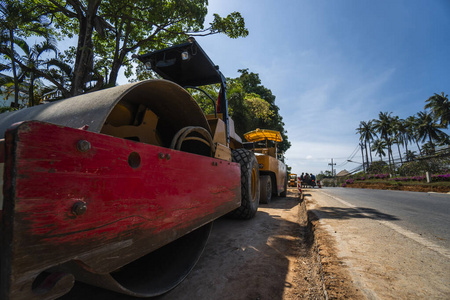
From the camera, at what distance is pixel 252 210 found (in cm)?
379

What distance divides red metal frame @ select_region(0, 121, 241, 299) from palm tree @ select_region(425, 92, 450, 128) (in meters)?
53.0

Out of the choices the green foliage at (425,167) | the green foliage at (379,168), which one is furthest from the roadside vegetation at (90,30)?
the green foliage at (379,168)

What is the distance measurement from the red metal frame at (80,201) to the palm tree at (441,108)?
174 feet

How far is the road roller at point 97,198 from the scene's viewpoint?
0.64 metres

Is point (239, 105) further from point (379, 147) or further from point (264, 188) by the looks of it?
point (379, 147)

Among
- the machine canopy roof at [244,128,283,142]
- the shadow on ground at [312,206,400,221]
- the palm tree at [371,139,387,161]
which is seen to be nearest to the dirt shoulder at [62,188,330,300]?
the shadow on ground at [312,206,400,221]

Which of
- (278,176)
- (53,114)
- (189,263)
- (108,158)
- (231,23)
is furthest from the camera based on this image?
(231,23)

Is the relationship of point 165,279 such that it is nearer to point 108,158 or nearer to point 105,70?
point 108,158

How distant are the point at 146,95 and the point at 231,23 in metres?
8.69

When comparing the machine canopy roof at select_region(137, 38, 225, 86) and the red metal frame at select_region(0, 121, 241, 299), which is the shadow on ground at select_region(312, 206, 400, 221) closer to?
the machine canopy roof at select_region(137, 38, 225, 86)

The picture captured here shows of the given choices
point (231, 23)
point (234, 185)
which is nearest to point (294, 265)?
point (234, 185)

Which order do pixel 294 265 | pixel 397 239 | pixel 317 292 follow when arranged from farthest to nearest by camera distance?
pixel 397 239, pixel 294 265, pixel 317 292

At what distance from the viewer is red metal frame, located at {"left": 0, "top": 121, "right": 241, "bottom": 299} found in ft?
2.08

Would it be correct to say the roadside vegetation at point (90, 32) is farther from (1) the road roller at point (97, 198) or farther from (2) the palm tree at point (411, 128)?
(2) the palm tree at point (411, 128)
